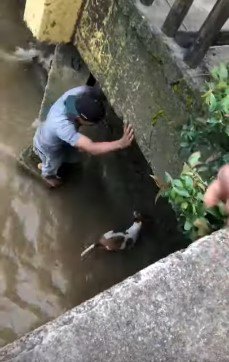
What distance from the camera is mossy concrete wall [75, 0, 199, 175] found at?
12.4 feet

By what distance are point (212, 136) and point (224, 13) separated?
0.78 meters

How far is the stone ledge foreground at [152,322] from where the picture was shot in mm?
1711

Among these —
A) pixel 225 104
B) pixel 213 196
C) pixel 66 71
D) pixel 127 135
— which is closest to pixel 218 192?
pixel 213 196

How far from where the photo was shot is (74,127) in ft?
15.5

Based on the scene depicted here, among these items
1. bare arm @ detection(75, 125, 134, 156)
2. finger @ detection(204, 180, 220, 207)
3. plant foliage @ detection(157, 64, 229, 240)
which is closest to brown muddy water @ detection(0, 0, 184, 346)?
Answer: bare arm @ detection(75, 125, 134, 156)

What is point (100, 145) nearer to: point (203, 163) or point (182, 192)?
point (203, 163)

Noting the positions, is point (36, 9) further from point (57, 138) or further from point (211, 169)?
point (211, 169)

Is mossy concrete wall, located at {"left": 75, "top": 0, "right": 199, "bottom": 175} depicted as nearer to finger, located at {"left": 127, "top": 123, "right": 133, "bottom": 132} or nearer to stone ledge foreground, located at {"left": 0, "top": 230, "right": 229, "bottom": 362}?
finger, located at {"left": 127, "top": 123, "right": 133, "bottom": 132}

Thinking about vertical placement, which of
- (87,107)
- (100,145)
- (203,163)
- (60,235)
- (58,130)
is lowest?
(60,235)

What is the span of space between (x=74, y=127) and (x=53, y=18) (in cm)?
87

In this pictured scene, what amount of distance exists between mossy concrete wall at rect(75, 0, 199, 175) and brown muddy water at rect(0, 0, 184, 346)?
51.8 inches

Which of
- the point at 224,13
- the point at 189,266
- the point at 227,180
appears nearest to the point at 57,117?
→ the point at 224,13

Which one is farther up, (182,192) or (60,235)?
(182,192)

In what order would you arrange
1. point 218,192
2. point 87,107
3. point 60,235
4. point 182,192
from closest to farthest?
point 218,192 < point 182,192 < point 87,107 < point 60,235
